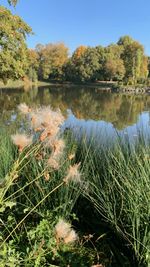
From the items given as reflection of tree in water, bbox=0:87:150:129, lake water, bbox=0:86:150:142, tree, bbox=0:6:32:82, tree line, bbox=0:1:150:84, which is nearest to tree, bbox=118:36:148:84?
tree line, bbox=0:1:150:84

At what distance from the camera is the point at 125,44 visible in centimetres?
5647

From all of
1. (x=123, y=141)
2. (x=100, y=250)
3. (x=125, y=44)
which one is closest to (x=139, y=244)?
(x=100, y=250)

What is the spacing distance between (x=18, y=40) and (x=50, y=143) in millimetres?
12993

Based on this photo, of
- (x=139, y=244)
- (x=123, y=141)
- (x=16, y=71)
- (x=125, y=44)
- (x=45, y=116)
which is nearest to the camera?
(x=45, y=116)

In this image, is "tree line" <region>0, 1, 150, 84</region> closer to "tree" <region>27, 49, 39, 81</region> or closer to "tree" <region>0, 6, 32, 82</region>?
"tree" <region>27, 49, 39, 81</region>

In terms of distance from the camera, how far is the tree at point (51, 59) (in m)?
56.1

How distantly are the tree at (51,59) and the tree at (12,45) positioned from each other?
42812mm

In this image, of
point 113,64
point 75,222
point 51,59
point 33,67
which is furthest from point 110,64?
point 75,222

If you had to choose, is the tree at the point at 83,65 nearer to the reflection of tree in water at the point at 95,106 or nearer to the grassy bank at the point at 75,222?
the reflection of tree in water at the point at 95,106

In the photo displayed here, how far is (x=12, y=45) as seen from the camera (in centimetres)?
1323

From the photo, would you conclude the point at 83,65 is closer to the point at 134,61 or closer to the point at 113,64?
the point at 113,64

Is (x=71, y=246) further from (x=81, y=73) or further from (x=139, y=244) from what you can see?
(x=81, y=73)

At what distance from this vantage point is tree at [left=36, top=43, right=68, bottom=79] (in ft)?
184

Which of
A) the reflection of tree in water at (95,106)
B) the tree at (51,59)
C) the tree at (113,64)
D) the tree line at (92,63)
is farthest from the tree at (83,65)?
the reflection of tree in water at (95,106)
